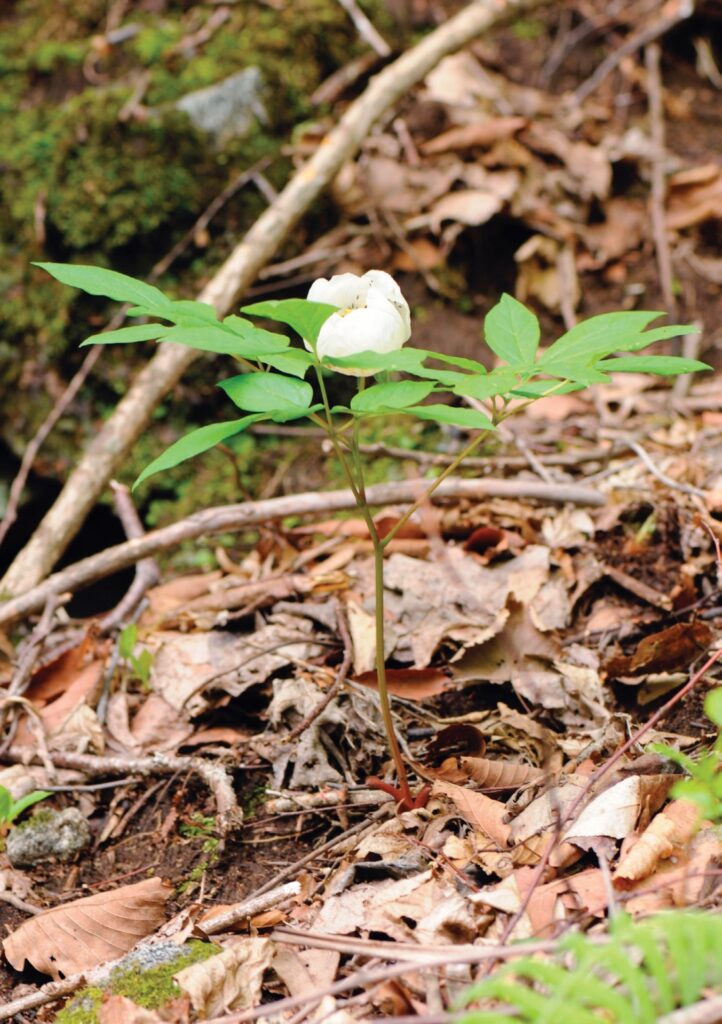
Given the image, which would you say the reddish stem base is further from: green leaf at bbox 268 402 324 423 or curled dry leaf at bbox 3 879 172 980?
green leaf at bbox 268 402 324 423

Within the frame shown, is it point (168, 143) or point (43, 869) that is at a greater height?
point (168, 143)

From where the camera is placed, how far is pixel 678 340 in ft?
13.3

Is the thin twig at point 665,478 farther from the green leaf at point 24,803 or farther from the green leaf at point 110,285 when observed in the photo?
the green leaf at point 24,803

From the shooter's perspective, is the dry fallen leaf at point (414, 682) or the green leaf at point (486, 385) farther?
the dry fallen leaf at point (414, 682)

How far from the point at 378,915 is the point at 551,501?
5.58 feet

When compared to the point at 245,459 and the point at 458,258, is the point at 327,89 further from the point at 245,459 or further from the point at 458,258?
the point at 245,459

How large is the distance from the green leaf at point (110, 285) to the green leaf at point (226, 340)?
0.06 metres

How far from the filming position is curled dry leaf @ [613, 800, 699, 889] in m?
1.39

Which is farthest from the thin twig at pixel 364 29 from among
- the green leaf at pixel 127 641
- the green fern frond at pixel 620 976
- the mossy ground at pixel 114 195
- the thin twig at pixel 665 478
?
the green fern frond at pixel 620 976

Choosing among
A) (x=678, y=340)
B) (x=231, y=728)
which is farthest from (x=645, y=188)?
(x=231, y=728)

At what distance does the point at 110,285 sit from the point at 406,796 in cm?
108

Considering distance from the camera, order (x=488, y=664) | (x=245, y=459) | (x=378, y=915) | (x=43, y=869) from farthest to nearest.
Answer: (x=245, y=459) → (x=488, y=664) → (x=43, y=869) → (x=378, y=915)

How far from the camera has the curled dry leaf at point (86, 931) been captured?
163 cm

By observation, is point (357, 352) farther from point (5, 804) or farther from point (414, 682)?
point (5, 804)
